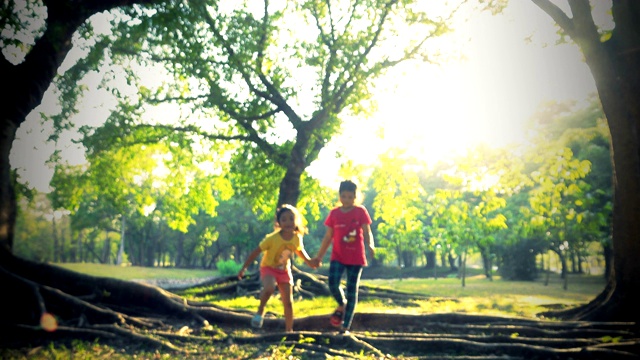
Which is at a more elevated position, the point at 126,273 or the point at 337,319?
the point at 337,319

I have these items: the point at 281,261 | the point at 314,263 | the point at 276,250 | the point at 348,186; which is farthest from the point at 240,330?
the point at 348,186

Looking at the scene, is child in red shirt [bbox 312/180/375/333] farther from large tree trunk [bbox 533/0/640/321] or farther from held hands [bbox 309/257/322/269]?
large tree trunk [bbox 533/0/640/321]

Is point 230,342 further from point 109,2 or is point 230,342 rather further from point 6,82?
point 109,2

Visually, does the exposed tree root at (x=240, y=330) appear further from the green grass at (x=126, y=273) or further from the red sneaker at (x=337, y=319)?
the green grass at (x=126, y=273)

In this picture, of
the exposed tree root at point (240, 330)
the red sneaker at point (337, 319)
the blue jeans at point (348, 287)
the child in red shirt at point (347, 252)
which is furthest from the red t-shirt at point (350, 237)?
the exposed tree root at point (240, 330)

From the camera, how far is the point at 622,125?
7766 millimetres

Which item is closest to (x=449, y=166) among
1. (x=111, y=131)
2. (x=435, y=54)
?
(x=435, y=54)

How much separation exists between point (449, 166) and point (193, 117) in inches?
1534

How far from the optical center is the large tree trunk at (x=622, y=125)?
7.62 m

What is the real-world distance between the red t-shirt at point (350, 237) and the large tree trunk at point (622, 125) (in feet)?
16.3

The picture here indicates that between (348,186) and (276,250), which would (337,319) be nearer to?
(276,250)

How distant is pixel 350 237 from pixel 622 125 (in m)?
5.58

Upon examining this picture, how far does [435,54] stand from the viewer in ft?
52.5

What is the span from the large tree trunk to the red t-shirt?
4.97 m
